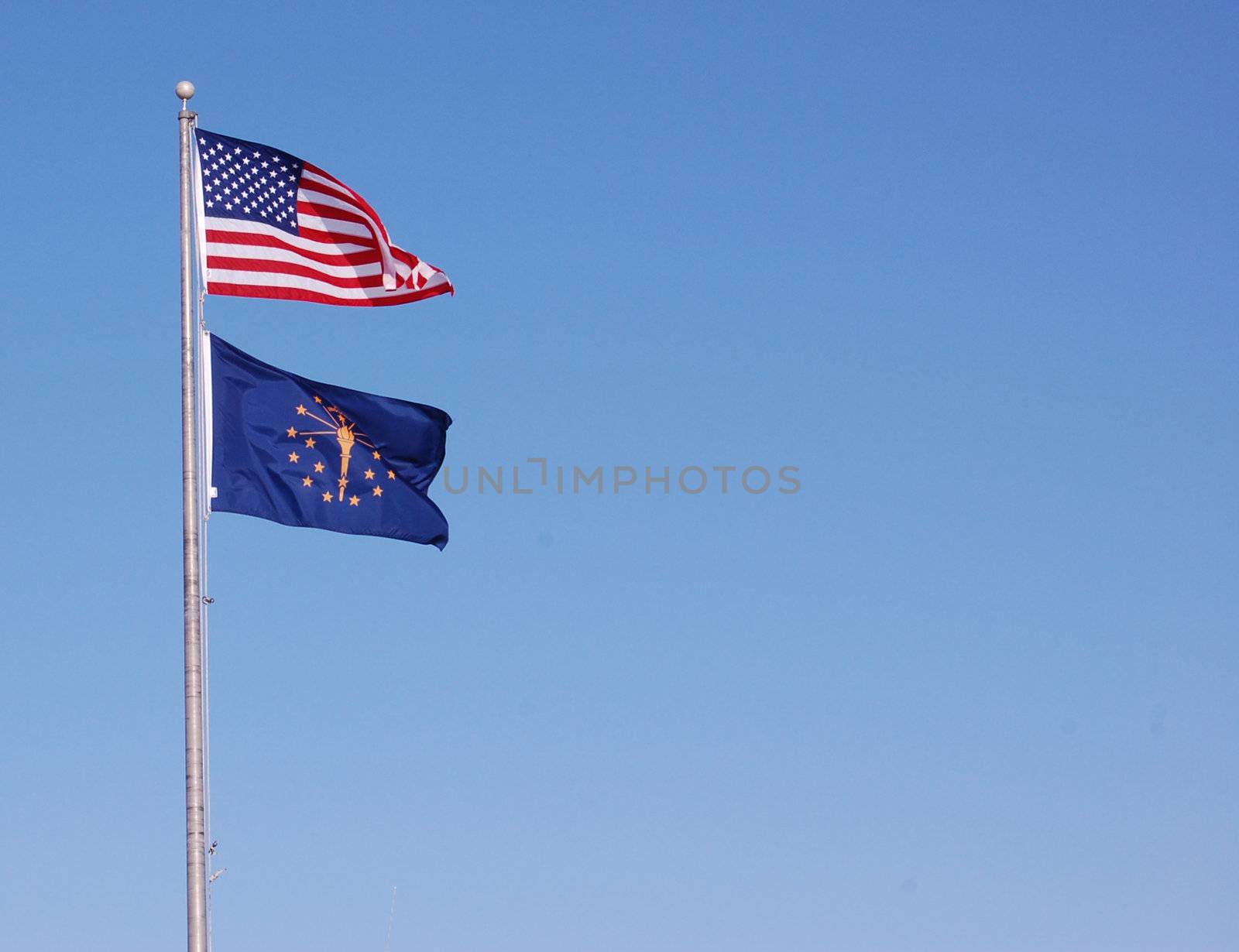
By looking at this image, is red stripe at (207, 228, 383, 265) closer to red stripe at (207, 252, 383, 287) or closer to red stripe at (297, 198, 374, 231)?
red stripe at (207, 252, 383, 287)

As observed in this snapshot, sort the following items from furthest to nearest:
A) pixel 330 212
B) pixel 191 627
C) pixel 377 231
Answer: pixel 377 231 < pixel 330 212 < pixel 191 627

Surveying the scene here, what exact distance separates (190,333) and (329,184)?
377 cm

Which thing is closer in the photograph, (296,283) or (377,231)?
(296,283)

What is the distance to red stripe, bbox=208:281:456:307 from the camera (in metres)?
25.2

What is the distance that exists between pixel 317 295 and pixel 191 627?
5312 millimetres

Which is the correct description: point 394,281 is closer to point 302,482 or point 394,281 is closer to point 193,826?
point 302,482

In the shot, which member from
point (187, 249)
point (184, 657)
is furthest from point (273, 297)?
point (184, 657)

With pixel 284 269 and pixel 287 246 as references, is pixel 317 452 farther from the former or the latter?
pixel 287 246

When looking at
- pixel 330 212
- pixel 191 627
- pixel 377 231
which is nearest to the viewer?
pixel 191 627

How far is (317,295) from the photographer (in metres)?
26.3

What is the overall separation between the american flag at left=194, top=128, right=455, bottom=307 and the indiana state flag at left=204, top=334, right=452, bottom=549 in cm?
120

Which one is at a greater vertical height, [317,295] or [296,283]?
[296,283]

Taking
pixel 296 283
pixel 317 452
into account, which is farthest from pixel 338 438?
pixel 296 283

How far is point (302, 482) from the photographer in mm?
25484
